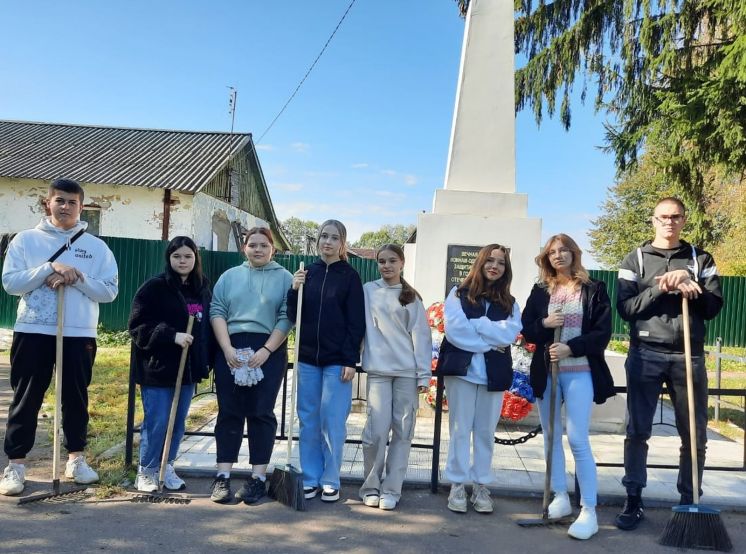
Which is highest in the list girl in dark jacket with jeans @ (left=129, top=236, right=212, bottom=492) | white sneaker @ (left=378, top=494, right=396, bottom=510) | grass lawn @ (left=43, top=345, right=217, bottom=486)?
girl in dark jacket with jeans @ (left=129, top=236, right=212, bottom=492)

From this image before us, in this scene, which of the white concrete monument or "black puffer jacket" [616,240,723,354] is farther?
the white concrete monument

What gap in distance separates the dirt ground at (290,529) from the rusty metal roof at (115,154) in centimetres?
1234

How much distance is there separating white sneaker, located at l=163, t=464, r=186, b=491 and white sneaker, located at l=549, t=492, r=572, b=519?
2.28 metres

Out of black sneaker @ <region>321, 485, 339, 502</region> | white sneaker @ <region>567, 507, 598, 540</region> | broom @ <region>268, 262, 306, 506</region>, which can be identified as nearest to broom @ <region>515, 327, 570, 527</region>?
white sneaker @ <region>567, 507, 598, 540</region>

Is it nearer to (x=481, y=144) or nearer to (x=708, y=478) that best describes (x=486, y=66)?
(x=481, y=144)

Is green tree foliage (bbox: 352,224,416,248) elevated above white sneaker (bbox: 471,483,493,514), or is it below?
above

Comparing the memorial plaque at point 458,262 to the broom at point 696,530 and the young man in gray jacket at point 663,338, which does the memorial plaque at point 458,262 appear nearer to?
the young man in gray jacket at point 663,338

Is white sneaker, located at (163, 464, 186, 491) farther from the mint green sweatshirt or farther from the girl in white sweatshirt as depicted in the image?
the girl in white sweatshirt

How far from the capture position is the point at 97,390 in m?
7.21

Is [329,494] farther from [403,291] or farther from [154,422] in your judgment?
[403,291]

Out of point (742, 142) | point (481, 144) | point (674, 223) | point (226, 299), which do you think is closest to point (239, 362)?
point (226, 299)

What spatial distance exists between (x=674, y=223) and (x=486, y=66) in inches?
155

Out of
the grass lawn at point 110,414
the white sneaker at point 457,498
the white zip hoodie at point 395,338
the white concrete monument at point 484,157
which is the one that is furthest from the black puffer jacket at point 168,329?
the white concrete monument at point 484,157

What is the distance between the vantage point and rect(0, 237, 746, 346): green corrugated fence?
42.6 ft
